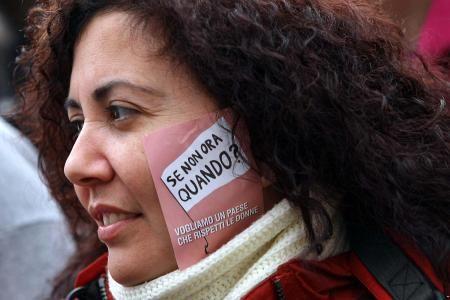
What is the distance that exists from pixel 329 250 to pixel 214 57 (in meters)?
0.62

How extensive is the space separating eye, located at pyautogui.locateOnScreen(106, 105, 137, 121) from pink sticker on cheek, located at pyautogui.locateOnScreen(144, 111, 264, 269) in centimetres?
10

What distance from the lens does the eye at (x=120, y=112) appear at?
208 cm

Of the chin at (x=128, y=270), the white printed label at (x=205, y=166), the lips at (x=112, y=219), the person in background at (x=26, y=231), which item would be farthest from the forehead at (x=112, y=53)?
the person in background at (x=26, y=231)

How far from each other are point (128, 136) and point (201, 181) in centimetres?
24

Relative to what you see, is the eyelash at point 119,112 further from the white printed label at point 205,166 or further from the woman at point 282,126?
the white printed label at point 205,166

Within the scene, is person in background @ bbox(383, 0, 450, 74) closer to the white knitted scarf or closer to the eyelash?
the white knitted scarf

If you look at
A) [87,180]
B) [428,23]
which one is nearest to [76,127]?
[87,180]

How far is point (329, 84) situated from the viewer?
2.00 metres

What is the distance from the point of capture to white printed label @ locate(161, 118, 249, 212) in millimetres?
2047

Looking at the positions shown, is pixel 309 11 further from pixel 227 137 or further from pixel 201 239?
pixel 201 239

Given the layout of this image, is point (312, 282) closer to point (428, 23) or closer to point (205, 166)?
point (205, 166)

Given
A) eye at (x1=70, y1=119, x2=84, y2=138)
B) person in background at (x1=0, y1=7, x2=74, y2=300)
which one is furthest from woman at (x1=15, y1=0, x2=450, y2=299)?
person in background at (x1=0, y1=7, x2=74, y2=300)

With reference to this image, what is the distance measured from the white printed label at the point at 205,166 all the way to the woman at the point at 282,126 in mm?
57

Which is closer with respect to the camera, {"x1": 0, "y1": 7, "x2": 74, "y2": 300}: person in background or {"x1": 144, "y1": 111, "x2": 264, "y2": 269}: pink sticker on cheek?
{"x1": 144, "y1": 111, "x2": 264, "y2": 269}: pink sticker on cheek
